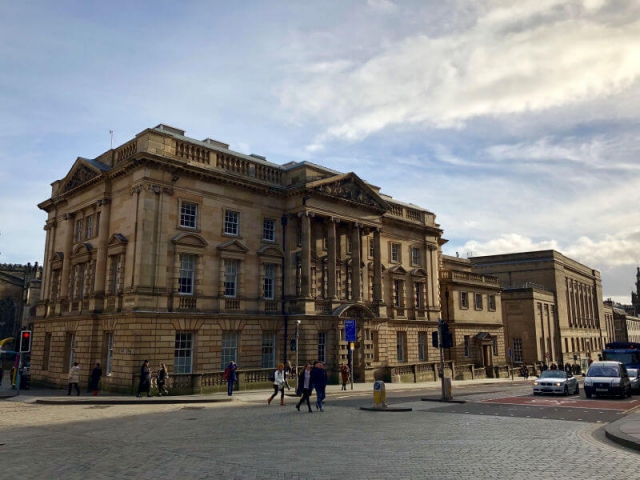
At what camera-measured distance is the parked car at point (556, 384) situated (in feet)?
92.1

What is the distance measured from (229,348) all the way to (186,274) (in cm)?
539

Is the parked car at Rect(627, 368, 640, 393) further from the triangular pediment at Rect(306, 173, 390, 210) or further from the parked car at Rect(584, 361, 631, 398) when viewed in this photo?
the triangular pediment at Rect(306, 173, 390, 210)

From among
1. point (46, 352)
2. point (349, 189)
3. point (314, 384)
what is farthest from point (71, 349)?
point (349, 189)

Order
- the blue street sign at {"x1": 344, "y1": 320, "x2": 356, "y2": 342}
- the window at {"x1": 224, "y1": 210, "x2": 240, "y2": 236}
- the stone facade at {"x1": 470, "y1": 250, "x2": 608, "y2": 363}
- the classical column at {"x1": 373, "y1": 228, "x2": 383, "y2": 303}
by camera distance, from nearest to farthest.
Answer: the blue street sign at {"x1": 344, "y1": 320, "x2": 356, "y2": 342}
the window at {"x1": 224, "y1": 210, "x2": 240, "y2": 236}
the classical column at {"x1": 373, "y1": 228, "x2": 383, "y2": 303}
the stone facade at {"x1": 470, "y1": 250, "x2": 608, "y2": 363}

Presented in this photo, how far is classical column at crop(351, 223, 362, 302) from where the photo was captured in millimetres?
38125

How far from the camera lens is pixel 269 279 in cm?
3528

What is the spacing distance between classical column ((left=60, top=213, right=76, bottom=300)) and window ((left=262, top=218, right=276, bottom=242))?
45.0 ft

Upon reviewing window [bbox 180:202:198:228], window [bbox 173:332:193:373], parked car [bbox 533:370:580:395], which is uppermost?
window [bbox 180:202:198:228]

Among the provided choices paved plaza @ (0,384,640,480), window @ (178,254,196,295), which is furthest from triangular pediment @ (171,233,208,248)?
paved plaza @ (0,384,640,480)

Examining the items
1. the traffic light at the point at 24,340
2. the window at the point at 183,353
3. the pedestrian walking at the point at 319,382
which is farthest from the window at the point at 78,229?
the pedestrian walking at the point at 319,382

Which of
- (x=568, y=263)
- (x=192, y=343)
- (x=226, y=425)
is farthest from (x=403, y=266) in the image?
(x=568, y=263)

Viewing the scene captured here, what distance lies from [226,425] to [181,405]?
316 inches

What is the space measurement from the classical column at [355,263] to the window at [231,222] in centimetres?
946

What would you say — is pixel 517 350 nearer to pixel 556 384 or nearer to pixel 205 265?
pixel 556 384
